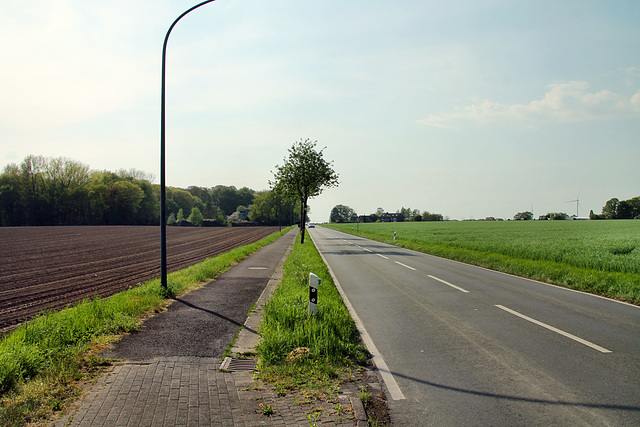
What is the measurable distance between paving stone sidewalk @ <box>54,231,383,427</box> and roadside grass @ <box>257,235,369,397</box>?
0.19m

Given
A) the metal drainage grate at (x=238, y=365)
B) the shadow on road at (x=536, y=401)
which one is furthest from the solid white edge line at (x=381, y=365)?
the metal drainage grate at (x=238, y=365)

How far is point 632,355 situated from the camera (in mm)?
5660

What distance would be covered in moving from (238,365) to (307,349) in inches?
37.8

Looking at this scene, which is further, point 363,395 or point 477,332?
point 477,332

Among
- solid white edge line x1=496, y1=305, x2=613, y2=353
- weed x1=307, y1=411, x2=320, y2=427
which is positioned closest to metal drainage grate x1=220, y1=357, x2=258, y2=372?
weed x1=307, y1=411, x2=320, y2=427

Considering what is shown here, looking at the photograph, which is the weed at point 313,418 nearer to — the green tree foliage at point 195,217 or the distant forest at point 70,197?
the distant forest at point 70,197

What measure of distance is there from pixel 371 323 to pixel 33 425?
18.1ft

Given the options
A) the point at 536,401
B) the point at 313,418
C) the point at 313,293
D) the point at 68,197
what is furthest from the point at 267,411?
the point at 68,197

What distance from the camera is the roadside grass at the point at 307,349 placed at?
475cm

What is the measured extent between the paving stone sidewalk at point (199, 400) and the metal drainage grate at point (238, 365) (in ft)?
0.09

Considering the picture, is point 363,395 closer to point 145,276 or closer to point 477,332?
point 477,332

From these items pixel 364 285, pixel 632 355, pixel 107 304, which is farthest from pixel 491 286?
pixel 107 304

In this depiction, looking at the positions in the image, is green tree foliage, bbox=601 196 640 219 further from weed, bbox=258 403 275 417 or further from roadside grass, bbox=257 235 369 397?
weed, bbox=258 403 275 417

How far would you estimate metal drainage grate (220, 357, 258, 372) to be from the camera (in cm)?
516
